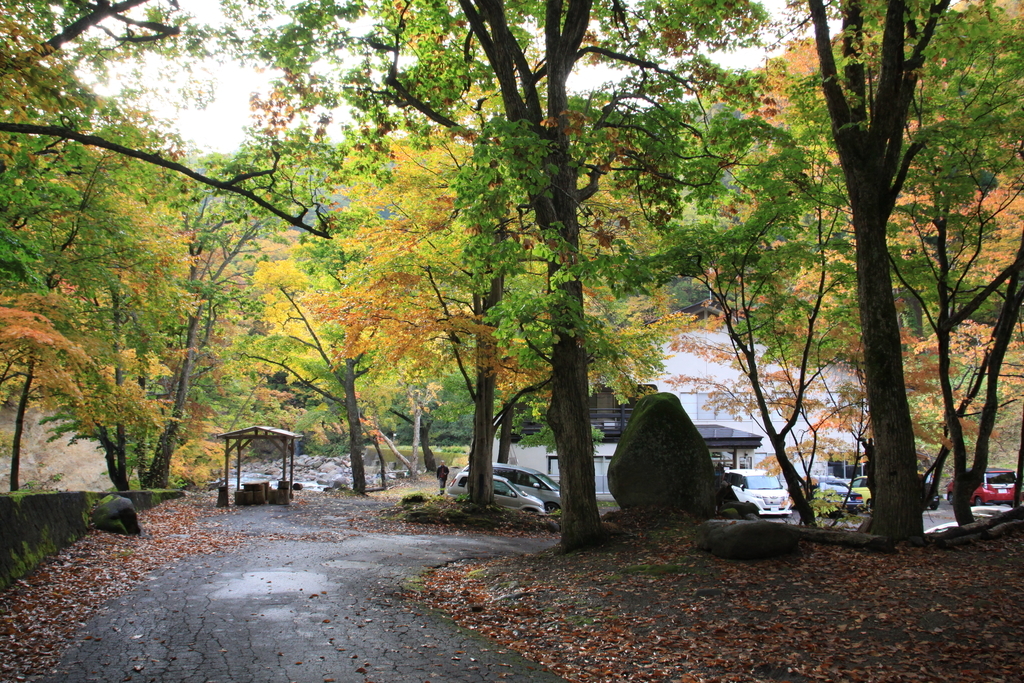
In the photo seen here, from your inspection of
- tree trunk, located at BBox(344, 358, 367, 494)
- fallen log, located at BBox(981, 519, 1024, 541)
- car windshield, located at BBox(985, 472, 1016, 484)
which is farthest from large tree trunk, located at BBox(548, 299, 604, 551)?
car windshield, located at BBox(985, 472, 1016, 484)

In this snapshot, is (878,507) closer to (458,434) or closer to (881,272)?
(881,272)

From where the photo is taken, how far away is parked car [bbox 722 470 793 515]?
2117 cm

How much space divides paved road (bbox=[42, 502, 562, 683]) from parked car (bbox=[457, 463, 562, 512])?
1176 cm

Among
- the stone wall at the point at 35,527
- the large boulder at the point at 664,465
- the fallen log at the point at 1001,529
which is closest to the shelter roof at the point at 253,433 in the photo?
the stone wall at the point at 35,527

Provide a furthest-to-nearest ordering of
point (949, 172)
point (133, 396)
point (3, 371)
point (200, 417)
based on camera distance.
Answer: point (200, 417) → point (133, 396) → point (3, 371) → point (949, 172)

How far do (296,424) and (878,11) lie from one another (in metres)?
33.4

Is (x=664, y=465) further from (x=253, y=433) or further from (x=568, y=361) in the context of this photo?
(x=253, y=433)

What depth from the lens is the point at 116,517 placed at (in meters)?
11.9

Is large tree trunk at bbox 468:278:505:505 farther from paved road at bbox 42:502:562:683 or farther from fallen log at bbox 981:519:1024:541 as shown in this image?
fallen log at bbox 981:519:1024:541

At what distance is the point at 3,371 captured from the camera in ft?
47.0

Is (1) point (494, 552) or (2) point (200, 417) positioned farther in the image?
(2) point (200, 417)

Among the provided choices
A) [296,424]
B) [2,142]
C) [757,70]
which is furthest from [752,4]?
[296,424]

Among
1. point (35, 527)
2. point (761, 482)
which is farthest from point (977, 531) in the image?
point (761, 482)

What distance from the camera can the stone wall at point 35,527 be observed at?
718cm
